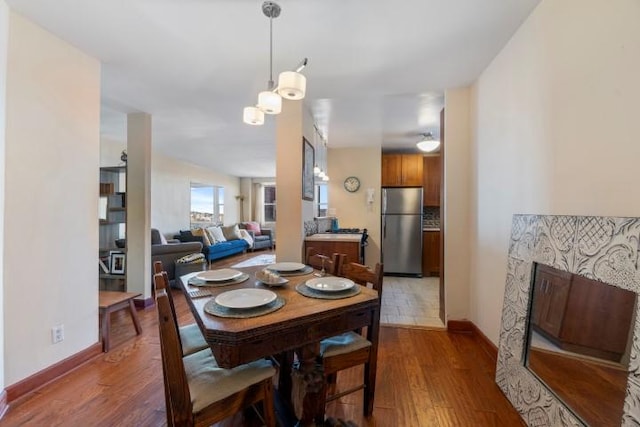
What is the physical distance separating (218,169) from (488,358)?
7.56 metres

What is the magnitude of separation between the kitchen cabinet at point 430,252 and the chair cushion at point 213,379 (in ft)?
14.3

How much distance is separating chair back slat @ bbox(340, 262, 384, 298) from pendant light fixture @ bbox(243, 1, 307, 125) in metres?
1.07

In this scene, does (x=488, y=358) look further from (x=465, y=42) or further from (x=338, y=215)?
(x=338, y=215)

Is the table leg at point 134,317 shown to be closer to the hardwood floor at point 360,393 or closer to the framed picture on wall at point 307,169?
the hardwood floor at point 360,393

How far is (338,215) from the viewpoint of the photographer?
536 cm

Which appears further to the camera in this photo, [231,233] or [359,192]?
[231,233]

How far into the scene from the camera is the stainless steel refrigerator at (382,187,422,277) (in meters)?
5.11

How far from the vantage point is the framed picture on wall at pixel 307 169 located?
3.14 m

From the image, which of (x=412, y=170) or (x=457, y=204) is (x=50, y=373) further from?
(x=412, y=170)

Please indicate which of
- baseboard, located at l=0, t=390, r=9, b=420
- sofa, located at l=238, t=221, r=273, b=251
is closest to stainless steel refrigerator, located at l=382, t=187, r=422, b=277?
sofa, located at l=238, t=221, r=273, b=251

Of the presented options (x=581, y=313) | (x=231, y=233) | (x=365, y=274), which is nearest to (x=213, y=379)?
(x=365, y=274)

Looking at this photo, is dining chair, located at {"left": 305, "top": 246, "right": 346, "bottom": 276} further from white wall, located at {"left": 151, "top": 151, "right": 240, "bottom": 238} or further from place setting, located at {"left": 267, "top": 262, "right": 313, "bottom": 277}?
white wall, located at {"left": 151, "top": 151, "right": 240, "bottom": 238}

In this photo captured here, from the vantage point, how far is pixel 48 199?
6.48 feet

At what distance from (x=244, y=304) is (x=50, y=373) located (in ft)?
6.00
